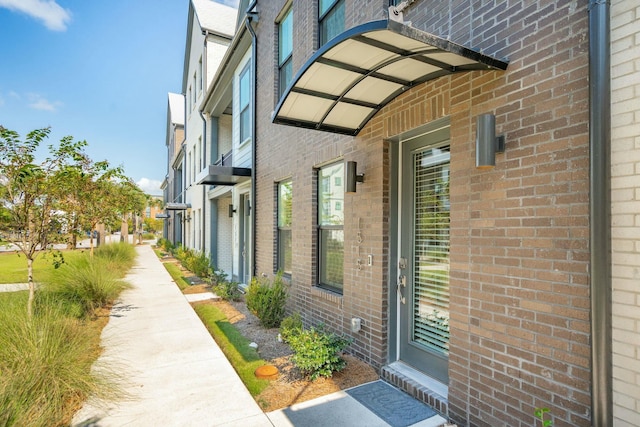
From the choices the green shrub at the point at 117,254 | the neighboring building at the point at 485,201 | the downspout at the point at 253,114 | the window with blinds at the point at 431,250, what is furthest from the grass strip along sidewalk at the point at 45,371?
the green shrub at the point at 117,254

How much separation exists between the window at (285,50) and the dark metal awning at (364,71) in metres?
3.30

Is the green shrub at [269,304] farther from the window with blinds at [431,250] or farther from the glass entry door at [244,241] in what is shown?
the glass entry door at [244,241]

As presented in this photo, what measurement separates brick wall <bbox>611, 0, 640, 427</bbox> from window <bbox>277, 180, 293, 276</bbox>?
5441 millimetres

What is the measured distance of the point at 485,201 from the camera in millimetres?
2973

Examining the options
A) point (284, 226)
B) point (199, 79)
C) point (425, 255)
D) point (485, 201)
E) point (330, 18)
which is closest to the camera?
point (485, 201)

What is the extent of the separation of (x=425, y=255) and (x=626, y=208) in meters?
1.99

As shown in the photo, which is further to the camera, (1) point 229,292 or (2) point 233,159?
(2) point 233,159

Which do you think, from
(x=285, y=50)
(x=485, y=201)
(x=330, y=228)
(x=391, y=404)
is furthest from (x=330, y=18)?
(x=391, y=404)

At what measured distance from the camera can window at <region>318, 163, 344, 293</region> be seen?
5492 mm

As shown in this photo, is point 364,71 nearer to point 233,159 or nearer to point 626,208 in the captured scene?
point 626,208

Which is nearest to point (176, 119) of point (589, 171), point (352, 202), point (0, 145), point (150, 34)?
point (150, 34)

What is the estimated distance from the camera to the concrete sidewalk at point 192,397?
11.0ft

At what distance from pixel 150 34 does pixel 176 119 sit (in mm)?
14169

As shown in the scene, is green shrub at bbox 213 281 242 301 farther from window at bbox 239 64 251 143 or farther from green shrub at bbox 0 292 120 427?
green shrub at bbox 0 292 120 427
